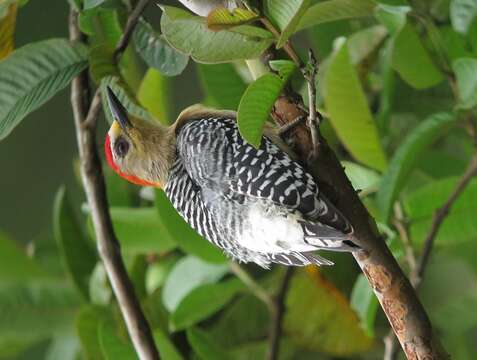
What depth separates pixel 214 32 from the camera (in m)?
0.74

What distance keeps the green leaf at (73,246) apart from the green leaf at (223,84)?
1.03 ft

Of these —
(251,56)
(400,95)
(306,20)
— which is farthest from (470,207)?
(251,56)

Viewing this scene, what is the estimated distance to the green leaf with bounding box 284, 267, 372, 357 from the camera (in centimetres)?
135

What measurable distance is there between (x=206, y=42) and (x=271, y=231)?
0.19m

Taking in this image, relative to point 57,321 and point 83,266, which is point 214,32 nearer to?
point 83,266

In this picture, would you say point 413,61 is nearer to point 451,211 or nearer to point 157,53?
point 451,211

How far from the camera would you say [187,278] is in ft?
4.25

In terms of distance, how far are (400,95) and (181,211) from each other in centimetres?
54

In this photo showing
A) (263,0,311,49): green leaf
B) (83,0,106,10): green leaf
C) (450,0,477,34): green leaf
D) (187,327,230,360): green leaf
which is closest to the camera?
(263,0,311,49): green leaf

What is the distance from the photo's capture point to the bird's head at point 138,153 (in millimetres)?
1027

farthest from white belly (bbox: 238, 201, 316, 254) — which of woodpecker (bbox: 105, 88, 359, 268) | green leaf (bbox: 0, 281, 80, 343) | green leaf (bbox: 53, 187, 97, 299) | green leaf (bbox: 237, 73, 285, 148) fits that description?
green leaf (bbox: 0, 281, 80, 343)

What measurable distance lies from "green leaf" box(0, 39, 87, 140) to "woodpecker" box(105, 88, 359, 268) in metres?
0.06

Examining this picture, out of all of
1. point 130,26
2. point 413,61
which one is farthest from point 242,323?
point 130,26

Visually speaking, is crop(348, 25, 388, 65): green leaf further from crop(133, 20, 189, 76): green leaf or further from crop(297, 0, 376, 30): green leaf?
crop(133, 20, 189, 76): green leaf
